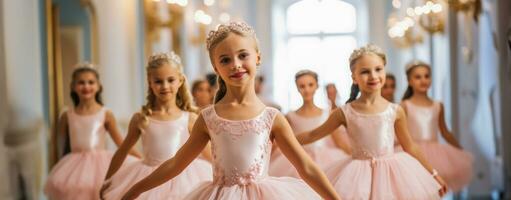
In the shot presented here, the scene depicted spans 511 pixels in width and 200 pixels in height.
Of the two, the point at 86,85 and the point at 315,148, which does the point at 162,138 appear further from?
the point at 86,85

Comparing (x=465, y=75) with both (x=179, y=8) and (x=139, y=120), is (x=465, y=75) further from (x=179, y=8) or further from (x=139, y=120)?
(x=139, y=120)

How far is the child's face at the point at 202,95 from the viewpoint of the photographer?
20.9 ft

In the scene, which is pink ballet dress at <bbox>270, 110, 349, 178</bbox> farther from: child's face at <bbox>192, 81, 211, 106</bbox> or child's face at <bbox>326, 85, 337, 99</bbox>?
child's face at <bbox>192, 81, 211, 106</bbox>

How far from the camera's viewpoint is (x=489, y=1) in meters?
6.67

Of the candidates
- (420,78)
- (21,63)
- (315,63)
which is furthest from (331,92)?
(21,63)

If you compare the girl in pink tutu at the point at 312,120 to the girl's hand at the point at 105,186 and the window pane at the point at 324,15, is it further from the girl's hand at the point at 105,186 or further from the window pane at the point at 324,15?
the window pane at the point at 324,15

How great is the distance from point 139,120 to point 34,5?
215cm

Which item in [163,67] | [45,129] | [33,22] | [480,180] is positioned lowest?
[480,180]

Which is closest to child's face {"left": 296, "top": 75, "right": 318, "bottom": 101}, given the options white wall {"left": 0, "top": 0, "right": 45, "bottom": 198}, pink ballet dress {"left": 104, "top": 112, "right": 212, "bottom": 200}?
pink ballet dress {"left": 104, "top": 112, "right": 212, "bottom": 200}

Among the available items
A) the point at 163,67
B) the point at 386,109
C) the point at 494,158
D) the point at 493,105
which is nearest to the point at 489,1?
the point at 493,105

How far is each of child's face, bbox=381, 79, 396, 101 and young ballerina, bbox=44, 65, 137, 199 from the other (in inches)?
66.0

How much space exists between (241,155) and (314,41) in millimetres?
4619

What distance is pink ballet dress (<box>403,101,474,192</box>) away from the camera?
18.5ft

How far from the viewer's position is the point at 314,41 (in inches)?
311
